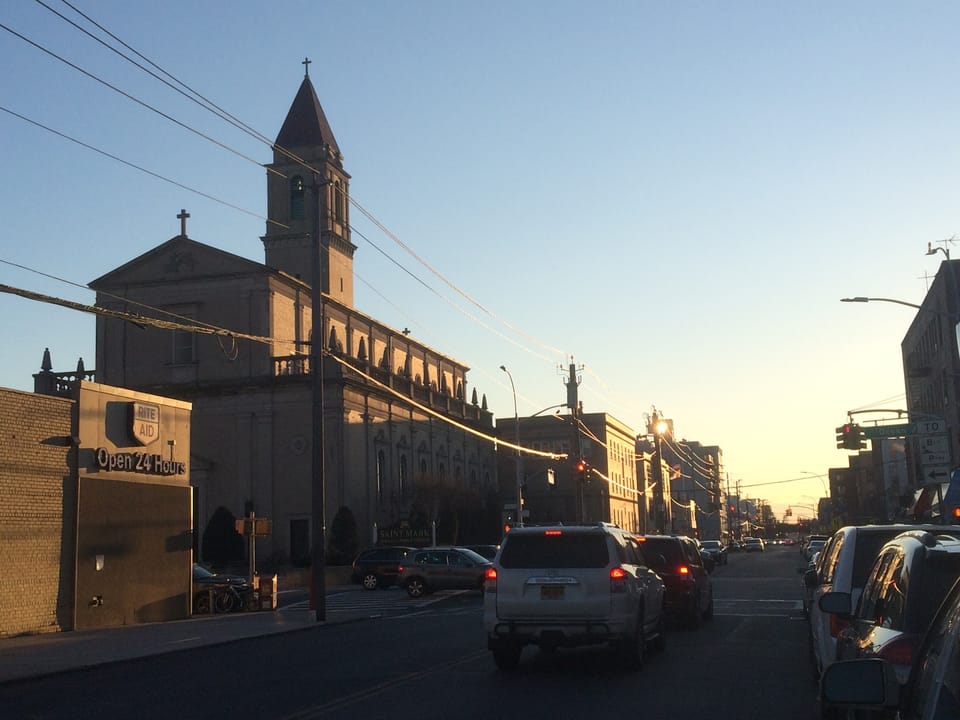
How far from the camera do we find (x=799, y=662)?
15.9m

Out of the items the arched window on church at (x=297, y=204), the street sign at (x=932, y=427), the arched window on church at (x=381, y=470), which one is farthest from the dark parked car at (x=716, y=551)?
the arched window on church at (x=297, y=204)

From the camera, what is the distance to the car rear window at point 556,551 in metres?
15.3

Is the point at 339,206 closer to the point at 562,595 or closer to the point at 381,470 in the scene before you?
the point at 381,470

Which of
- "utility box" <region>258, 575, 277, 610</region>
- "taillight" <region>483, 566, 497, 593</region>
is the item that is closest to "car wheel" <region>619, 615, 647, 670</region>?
"taillight" <region>483, 566, 497, 593</region>

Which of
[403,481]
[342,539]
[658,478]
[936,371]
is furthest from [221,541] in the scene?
[936,371]

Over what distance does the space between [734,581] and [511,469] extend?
53.8 metres

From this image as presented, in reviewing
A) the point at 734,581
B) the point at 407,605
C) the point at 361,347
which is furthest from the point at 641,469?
the point at 407,605

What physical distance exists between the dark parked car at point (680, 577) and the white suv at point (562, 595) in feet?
18.4

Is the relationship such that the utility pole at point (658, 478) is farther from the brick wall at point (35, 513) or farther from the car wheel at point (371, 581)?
the brick wall at point (35, 513)

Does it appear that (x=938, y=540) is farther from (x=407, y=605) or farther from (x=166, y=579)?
(x=407, y=605)

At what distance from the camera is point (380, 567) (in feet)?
154

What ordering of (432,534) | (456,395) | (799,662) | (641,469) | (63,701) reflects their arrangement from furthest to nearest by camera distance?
(641,469), (456,395), (432,534), (799,662), (63,701)

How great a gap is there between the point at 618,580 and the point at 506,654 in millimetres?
1925

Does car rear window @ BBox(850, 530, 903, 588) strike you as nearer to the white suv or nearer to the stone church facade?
the white suv
